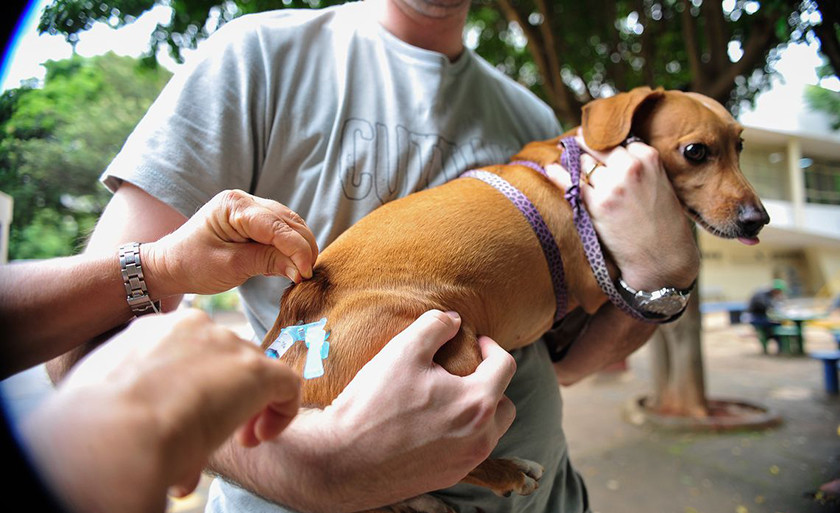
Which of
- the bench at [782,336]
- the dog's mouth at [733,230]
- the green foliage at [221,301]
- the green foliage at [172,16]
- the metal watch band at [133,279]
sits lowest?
the bench at [782,336]

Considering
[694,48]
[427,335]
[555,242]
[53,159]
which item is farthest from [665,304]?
[694,48]

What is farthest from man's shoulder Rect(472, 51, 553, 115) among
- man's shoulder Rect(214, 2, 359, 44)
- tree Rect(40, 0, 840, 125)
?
tree Rect(40, 0, 840, 125)

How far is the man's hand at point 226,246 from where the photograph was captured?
2.99 ft

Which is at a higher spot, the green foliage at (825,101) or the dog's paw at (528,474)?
the green foliage at (825,101)

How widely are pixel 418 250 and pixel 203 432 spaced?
2.57ft

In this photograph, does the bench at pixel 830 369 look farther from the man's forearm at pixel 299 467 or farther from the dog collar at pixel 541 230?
the man's forearm at pixel 299 467

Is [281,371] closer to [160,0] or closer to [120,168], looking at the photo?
[120,168]

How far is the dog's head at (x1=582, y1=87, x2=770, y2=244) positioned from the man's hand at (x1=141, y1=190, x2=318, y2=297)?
3.67ft

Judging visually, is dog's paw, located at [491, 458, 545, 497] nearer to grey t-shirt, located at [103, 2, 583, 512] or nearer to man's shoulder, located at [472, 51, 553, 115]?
grey t-shirt, located at [103, 2, 583, 512]

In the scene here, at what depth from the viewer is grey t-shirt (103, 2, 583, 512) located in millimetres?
1160

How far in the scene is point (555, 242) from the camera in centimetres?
144

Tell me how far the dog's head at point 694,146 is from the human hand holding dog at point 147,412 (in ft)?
4.70

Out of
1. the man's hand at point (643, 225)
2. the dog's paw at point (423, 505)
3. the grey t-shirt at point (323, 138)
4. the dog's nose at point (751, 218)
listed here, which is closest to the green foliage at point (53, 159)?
the grey t-shirt at point (323, 138)

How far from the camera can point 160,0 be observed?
1713 millimetres
